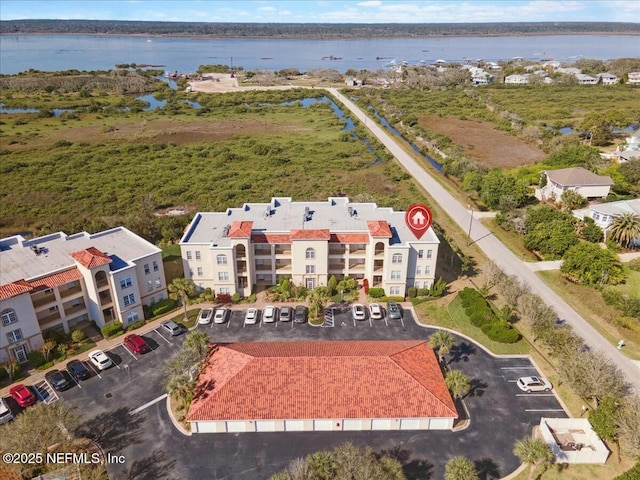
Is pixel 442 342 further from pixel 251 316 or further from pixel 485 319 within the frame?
pixel 251 316

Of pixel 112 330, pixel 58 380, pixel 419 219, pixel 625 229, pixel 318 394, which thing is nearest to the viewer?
pixel 318 394

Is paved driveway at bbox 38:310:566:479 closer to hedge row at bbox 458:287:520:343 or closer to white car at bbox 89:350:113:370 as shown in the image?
white car at bbox 89:350:113:370

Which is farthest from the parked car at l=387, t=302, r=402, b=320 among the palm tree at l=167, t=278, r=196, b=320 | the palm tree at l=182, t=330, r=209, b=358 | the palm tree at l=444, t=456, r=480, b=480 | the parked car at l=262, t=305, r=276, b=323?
the palm tree at l=167, t=278, r=196, b=320

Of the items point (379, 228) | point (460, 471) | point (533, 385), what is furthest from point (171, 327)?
point (533, 385)

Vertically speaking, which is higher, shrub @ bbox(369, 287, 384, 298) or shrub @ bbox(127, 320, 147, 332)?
shrub @ bbox(369, 287, 384, 298)

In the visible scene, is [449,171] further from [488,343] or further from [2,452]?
[2,452]

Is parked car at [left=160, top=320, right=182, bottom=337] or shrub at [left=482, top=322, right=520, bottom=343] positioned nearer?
shrub at [left=482, top=322, right=520, bottom=343]

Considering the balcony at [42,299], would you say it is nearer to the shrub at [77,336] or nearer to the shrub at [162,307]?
the shrub at [77,336]

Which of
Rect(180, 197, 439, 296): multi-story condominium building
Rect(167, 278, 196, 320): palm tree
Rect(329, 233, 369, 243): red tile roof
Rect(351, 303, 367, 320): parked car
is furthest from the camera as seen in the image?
Rect(329, 233, 369, 243): red tile roof
